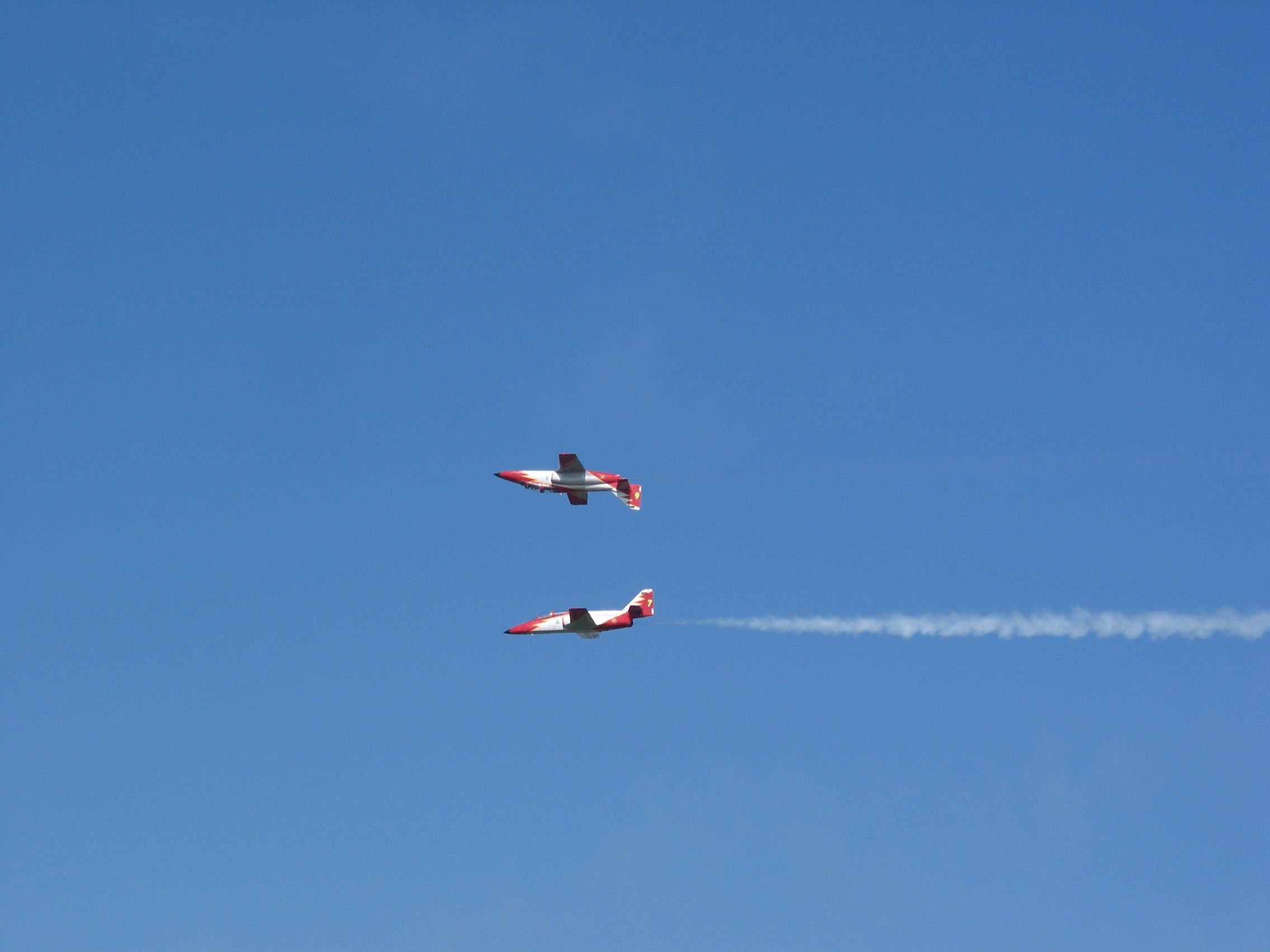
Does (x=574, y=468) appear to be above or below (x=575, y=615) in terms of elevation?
above

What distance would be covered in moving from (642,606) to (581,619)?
4.29 meters

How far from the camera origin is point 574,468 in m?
78.7

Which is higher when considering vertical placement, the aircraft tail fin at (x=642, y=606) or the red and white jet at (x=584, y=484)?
the red and white jet at (x=584, y=484)

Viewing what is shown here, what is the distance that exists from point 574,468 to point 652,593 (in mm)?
10336

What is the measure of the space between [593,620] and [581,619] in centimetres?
81

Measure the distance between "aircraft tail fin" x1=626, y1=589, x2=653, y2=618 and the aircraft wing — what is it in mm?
2613

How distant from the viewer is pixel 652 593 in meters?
78.1

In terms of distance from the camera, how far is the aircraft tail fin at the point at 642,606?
77.2m

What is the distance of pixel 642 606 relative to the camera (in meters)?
77.6

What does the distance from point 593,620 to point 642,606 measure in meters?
3.51

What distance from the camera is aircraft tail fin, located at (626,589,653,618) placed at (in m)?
77.2

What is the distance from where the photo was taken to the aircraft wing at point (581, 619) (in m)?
76.6

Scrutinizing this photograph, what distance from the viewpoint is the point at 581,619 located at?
76938 mm

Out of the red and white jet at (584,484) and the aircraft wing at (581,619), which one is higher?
the red and white jet at (584,484)
